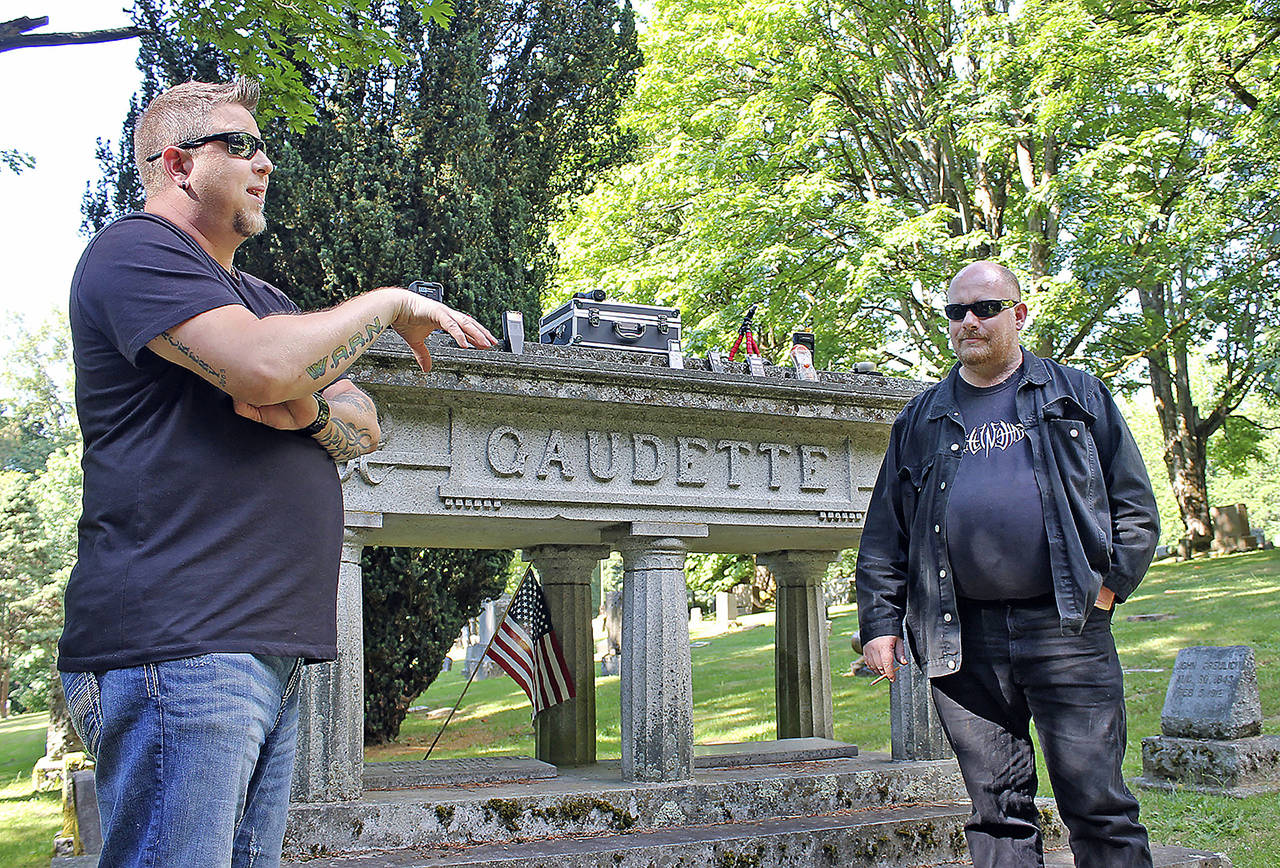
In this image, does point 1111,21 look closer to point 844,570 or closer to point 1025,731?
point 1025,731

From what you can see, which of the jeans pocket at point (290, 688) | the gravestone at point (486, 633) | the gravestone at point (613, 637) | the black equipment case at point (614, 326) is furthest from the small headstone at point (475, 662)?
the jeans pocket at point (290, 688)

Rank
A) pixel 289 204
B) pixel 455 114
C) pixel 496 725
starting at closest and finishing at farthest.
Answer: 1. pixel 289 204
2. pixel 455 114
3. pixel 496 725

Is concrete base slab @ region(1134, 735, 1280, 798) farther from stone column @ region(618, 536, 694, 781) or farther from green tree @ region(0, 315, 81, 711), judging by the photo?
green tree @ region(0, 315, 81, 711)

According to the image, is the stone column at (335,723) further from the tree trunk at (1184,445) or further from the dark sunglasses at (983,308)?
the tree trunk at (1184,445)

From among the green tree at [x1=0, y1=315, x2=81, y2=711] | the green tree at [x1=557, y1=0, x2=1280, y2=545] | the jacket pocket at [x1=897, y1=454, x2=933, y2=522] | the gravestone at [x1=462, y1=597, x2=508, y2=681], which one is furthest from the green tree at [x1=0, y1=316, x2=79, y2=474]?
the jacket pocket at [x1=897, y1=454, x2=933, y2=522]

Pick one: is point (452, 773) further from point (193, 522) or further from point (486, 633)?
point (486, 633)

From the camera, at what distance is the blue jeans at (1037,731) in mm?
3281

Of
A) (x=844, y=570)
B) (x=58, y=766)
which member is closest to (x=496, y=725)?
(x=58, y=766)

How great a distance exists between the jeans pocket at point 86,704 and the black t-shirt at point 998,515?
8.55 feet

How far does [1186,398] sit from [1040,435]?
21.5 meters

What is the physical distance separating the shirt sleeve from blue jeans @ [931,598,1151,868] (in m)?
2.62

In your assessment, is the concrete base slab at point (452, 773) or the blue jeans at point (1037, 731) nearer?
the blue jeans at point (1037, 731)

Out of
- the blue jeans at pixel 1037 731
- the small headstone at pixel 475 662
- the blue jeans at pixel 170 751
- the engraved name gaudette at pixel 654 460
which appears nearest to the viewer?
the blue jeans at pixel 170 751

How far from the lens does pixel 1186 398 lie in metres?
22.3
